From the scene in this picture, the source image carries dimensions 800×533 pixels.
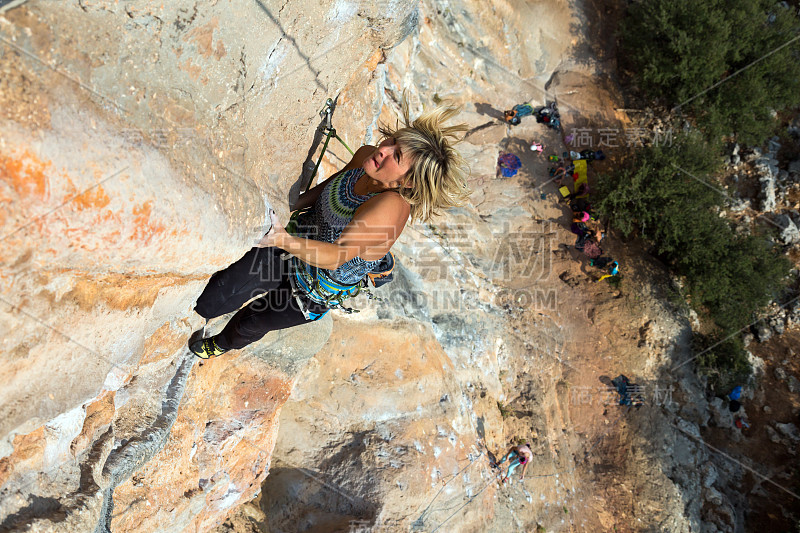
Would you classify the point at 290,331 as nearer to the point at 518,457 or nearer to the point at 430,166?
the point at 430,166

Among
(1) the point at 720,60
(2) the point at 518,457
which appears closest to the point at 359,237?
(2) the point at 518,457

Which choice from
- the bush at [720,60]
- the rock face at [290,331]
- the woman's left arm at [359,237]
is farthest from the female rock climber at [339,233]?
the bush at [720,60]

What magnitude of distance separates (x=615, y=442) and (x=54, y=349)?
6629mm

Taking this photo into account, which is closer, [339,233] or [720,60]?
[339,233]

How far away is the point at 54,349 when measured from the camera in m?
1.78

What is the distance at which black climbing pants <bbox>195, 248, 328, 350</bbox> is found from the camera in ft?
8.48

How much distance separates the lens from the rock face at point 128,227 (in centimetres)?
150

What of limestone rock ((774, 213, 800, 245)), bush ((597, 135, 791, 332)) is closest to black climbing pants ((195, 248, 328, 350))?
bush ((597, 135, 791, 332))

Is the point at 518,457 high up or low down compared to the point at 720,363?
down

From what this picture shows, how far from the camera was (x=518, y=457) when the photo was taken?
17.8 feet

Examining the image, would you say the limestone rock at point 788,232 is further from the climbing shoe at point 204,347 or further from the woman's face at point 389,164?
the climbing shoe at point 204,347

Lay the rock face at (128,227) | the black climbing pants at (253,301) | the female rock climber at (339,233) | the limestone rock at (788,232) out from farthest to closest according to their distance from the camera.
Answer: the limestone rock at (788,232) < the black climbing pants at (253,301) < the female rock climber at (339,233) < the rock face at (128,227)

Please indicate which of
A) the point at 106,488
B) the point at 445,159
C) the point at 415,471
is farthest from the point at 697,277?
the point at 106,488

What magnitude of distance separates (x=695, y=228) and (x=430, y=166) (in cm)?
701
